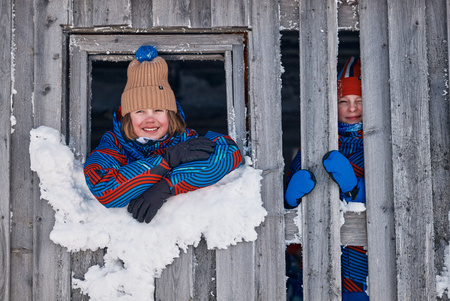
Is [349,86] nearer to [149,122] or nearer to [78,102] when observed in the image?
[149,122]

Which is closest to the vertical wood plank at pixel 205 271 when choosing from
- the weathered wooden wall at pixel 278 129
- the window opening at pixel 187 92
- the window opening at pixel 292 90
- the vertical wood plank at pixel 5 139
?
the weathered wooden wall at pixel 278 129

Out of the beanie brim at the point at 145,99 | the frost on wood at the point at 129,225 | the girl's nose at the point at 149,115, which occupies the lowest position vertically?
the frost on wood at the point at 129,225

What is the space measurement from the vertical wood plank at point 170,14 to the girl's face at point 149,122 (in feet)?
1.85

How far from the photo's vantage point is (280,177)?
3303 mm

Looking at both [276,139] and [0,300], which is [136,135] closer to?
[276,139]

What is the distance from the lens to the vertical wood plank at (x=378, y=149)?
326 cm


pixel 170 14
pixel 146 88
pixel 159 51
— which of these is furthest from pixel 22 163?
pixel 170 14

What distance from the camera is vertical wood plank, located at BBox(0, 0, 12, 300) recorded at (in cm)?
316

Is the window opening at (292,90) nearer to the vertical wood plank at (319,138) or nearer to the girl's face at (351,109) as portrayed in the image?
the vertical wood plank at (319,138)

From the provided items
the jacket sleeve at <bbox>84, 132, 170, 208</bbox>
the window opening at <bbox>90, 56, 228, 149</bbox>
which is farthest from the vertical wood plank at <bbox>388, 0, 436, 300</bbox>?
the window opening at <bbox>90, 56, 228, 149</bbox>

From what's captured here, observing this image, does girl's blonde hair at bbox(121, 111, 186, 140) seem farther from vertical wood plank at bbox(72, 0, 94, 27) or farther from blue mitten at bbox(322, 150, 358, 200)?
blue mitten at bbox(322, 150, 358, 200)

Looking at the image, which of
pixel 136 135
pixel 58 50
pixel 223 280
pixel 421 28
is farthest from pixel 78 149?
pixel 421 28

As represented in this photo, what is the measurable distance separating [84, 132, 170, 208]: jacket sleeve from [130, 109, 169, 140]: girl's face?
0.28 metres

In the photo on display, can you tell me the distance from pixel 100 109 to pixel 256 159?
367cm
